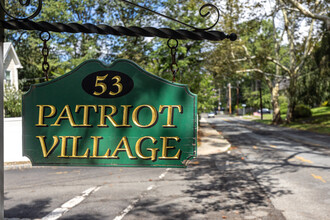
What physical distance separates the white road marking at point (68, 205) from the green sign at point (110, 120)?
13.4ft

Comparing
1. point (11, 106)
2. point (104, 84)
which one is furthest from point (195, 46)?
point (104, 84)

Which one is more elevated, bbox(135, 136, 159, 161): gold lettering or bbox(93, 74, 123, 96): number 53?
bbox(93, 74, 123, 96): number 53

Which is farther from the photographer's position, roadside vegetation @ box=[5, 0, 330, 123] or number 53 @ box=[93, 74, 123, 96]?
roadside vegetation @ box=[5, 0, 330, 123]

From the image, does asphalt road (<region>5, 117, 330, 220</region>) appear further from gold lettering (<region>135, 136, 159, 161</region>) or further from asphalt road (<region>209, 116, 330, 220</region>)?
gold lettering (<region>135, 136, 159, 161</region>)

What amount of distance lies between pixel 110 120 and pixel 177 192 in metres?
5.76

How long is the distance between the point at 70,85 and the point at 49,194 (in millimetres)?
6223

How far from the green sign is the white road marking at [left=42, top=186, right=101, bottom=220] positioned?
13.4ft

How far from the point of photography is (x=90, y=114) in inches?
104

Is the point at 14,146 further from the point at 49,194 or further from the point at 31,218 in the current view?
the point at 31,218

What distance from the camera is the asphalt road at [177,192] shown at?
633 centimetres

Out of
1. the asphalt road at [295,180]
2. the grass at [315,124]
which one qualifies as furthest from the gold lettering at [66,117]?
the grass at [315,124]

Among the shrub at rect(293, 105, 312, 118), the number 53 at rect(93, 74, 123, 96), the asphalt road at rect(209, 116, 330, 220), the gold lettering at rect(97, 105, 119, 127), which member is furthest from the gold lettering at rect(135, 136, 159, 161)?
the shrub at rect(293, 105, 312, 118)

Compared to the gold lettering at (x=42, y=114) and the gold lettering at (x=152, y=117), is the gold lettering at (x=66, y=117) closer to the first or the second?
the gold lettering at (x=42, y=114)

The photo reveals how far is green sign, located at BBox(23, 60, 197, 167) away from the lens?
8.52 ft
